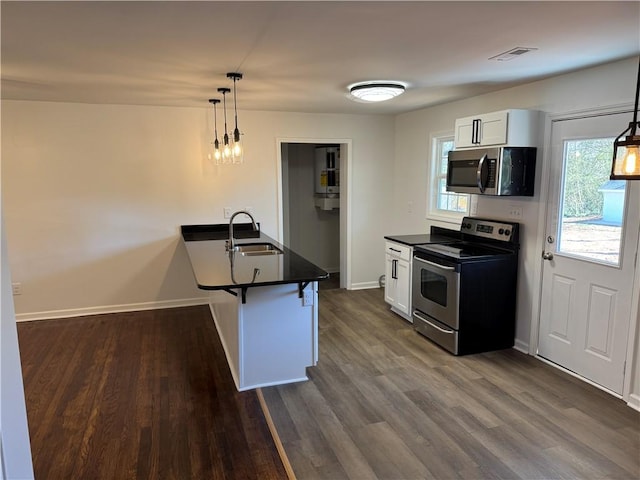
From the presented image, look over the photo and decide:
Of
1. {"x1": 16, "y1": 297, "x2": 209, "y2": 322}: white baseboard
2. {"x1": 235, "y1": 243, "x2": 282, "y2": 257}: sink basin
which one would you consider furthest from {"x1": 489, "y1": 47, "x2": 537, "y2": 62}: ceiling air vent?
{"x1": 16, "y1": 297, "x2": 209, "y2": 322}: white baseboard

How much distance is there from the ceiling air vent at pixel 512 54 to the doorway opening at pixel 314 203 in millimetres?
3180

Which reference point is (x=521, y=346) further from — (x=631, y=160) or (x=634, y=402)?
(x=631, y=160)

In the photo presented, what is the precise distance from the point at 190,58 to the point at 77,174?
2504mm

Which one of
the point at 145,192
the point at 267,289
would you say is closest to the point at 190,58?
the point at 267,289

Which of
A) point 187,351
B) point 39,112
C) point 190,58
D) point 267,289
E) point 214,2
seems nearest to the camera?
point 214,2

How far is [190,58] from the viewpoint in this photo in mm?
2791

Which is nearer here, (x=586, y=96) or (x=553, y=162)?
(x=586, y=96)

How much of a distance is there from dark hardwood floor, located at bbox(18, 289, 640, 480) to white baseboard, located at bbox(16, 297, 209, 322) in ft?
2.46

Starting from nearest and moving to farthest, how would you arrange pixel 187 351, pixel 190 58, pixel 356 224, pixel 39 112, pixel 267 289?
pixel 190 58
pixel 267 289
pixel 187 351
pixel 39 112
pixel 356 224

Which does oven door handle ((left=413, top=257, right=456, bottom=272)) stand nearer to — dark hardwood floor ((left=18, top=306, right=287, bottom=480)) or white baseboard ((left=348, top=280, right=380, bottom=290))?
white baseboard ((left=348, top=280, right=380, bottom=290))

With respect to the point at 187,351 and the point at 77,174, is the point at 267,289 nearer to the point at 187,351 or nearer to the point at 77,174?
the point at 187,351

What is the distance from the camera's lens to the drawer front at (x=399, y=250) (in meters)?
4.44

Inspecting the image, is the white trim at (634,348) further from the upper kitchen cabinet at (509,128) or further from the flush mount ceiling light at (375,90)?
the flush mount ceiling light at (375,90)

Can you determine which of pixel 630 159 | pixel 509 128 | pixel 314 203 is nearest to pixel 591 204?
pixel 509 128
